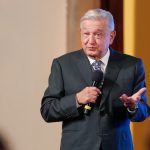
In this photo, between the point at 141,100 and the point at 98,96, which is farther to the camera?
the point at 141,100

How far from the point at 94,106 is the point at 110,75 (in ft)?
0.48

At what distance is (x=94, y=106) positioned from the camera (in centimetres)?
195

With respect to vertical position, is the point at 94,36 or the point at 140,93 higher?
the point at 94,36

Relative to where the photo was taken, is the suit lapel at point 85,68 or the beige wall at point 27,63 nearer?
the suit lapel at point 85,68

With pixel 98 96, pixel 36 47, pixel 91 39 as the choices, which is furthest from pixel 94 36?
pixel 36 47

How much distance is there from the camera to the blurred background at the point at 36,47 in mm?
2904

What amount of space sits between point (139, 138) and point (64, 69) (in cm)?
103

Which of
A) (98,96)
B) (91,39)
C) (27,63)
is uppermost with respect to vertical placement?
(91,39)

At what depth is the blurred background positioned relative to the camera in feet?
9.53

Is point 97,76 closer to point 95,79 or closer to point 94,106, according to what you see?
point 95,79

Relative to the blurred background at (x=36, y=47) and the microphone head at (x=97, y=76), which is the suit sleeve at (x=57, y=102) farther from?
the blurred background at (x=36, y=47)

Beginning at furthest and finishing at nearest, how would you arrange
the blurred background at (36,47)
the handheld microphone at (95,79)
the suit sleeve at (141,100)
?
the blurred background at (36,47) → the suit sleeve at (141,100) → the handheld microphone at (95,79)

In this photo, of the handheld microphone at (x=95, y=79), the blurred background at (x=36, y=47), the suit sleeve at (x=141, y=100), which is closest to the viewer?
the handheld microphone at (x=95, y=79)

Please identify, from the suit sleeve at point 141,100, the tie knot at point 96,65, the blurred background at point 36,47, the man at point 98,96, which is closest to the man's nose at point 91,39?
the man at point 98,96
